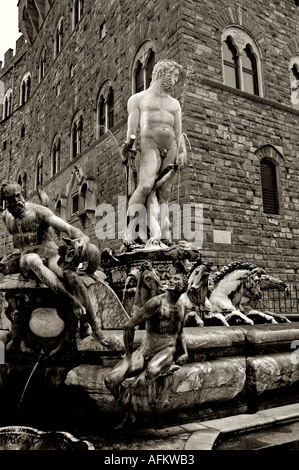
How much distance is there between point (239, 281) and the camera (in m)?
5.30

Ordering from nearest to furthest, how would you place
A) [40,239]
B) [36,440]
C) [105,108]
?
[36,440], [40,239], [105,108]

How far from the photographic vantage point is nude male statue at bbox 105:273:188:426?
2.49m

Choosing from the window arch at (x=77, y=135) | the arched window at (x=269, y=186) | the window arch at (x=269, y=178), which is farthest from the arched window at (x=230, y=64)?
the window arch at (x=77, y=135)

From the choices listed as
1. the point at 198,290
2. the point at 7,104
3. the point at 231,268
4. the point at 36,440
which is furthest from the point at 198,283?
the point at 7,104

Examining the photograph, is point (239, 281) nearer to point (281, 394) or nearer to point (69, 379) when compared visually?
point (281, 394)

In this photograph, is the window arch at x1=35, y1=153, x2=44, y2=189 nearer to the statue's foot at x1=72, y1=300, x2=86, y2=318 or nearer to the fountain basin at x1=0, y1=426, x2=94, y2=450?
the statue's foot at x1=72, y1=300, x2=86, y2=318

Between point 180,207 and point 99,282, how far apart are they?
7.06 m

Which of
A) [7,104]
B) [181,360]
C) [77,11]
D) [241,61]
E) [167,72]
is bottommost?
[181,360]

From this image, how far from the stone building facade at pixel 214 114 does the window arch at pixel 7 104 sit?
44.9 feet

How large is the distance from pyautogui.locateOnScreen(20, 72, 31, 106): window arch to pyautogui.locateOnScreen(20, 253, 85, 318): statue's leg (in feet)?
83.5

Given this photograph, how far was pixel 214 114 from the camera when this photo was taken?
36.3 feet

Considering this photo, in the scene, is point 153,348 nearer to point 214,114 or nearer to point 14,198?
point 14,198

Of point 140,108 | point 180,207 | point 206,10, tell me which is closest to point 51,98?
point 206,10

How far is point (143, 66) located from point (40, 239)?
10.8 m
